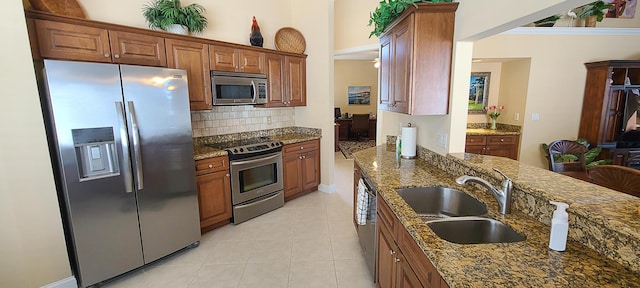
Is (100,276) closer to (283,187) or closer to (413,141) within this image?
(283,187)

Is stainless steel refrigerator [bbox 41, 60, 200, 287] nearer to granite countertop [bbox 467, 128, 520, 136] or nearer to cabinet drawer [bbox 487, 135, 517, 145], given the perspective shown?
granite countertop [bbox 467, 128, 520, 136]

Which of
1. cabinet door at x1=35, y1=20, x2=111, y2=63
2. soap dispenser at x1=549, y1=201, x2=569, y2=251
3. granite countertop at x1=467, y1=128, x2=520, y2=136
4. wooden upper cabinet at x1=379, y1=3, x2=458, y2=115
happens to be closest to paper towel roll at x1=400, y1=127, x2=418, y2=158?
wooden upper cabinet at x1=379, y1=3, x2=458, y2=115

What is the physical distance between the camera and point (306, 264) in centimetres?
247

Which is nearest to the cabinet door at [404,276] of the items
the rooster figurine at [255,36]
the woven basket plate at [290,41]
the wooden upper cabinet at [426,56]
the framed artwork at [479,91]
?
the wooden upper cabinet at [426,56]

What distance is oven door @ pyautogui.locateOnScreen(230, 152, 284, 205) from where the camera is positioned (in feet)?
10.4

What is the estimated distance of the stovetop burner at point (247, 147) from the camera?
3148 mm

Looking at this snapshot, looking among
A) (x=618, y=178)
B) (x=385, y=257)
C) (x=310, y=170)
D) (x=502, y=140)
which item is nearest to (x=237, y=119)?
(x=310, y=170)

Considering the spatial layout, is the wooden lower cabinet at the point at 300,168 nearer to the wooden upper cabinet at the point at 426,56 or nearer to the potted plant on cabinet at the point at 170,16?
the potted plant on cabinet at the point at 170,16

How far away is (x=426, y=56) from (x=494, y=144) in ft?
10.8

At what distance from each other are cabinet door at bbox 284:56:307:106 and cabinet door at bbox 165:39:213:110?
1.20m

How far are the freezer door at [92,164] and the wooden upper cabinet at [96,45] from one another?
1.26 feet

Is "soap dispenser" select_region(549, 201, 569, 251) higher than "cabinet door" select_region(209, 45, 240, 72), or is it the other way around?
"cabinet door" select_region(209, 45, 240, 72)

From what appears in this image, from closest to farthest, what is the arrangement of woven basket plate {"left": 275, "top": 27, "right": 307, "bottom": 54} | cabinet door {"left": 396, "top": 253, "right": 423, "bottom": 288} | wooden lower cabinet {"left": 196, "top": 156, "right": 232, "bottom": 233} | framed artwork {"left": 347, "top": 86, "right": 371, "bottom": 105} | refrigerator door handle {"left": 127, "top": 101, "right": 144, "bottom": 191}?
1. cabinet door {"left": 396, "top": 253, "right": 423, "bottom": 288}
2. refrigerator door handle {"left": 127, "top": 101, "right": 144, "bottom": 191}
3. wooden lower cabinet {"left": 196, "top": 156, "right": 232, "bottom": 233}
4. woven basket plate {"left": 275, "top": 27, "right": 307, "bottom": 54}
5. framed artwork {"left": 347, "top": 86, "right": 371, "bottom": 105}

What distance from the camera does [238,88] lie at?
10.9 feet
